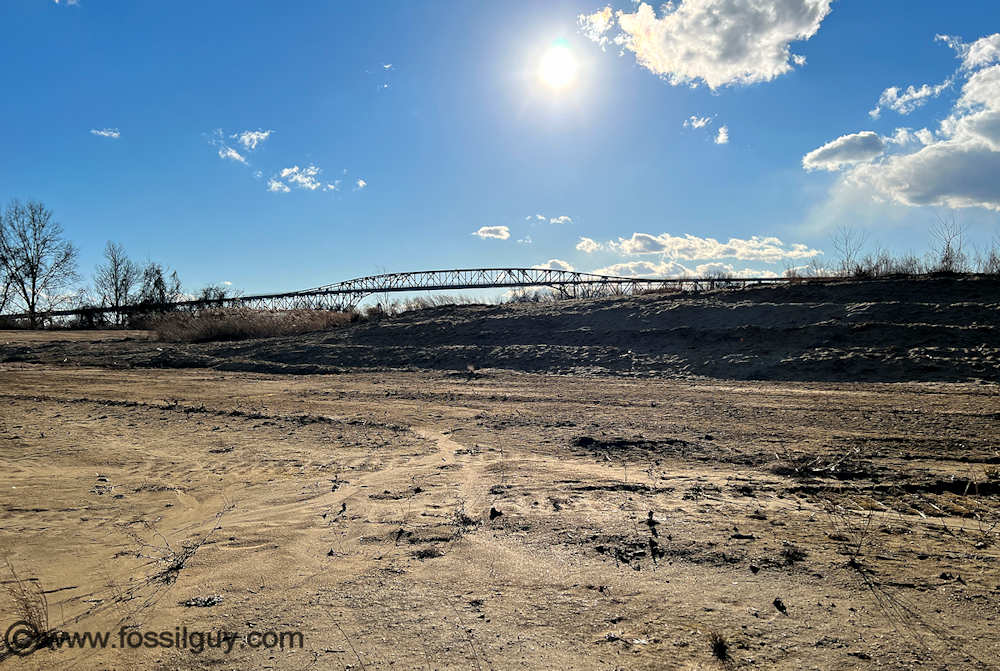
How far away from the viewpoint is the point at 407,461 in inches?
233

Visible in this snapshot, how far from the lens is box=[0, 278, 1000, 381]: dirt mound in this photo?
36.1ft

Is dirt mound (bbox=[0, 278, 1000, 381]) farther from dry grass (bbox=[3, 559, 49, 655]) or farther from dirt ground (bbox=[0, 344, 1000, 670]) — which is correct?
dry grass (bbox=[3, 559, 49, 655])

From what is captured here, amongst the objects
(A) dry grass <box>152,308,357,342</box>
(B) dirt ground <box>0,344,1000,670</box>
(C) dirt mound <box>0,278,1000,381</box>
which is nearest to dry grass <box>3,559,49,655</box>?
(B) dirt ground <box>0,344,1000,670</box>

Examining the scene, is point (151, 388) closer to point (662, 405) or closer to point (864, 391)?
point (662, 405)

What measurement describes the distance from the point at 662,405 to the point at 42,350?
21.9 metres

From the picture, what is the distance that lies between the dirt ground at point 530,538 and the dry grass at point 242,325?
47.8ft

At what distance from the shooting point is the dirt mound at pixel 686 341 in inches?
433

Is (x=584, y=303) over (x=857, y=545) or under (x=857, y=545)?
over

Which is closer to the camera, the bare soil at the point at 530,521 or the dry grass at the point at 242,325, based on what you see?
the bare soil at the point at 530,521

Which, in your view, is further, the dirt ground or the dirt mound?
the dirt mound

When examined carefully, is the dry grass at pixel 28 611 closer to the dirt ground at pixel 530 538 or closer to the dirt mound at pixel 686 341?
the dirt ground at pixel 530 538

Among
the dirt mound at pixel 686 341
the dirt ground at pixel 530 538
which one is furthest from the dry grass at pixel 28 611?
the dirt mound at pixel 686 341

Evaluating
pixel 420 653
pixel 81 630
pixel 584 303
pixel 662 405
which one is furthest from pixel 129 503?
pixel 584 303

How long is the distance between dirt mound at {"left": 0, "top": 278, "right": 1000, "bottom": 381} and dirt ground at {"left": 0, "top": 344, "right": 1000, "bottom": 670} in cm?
357
